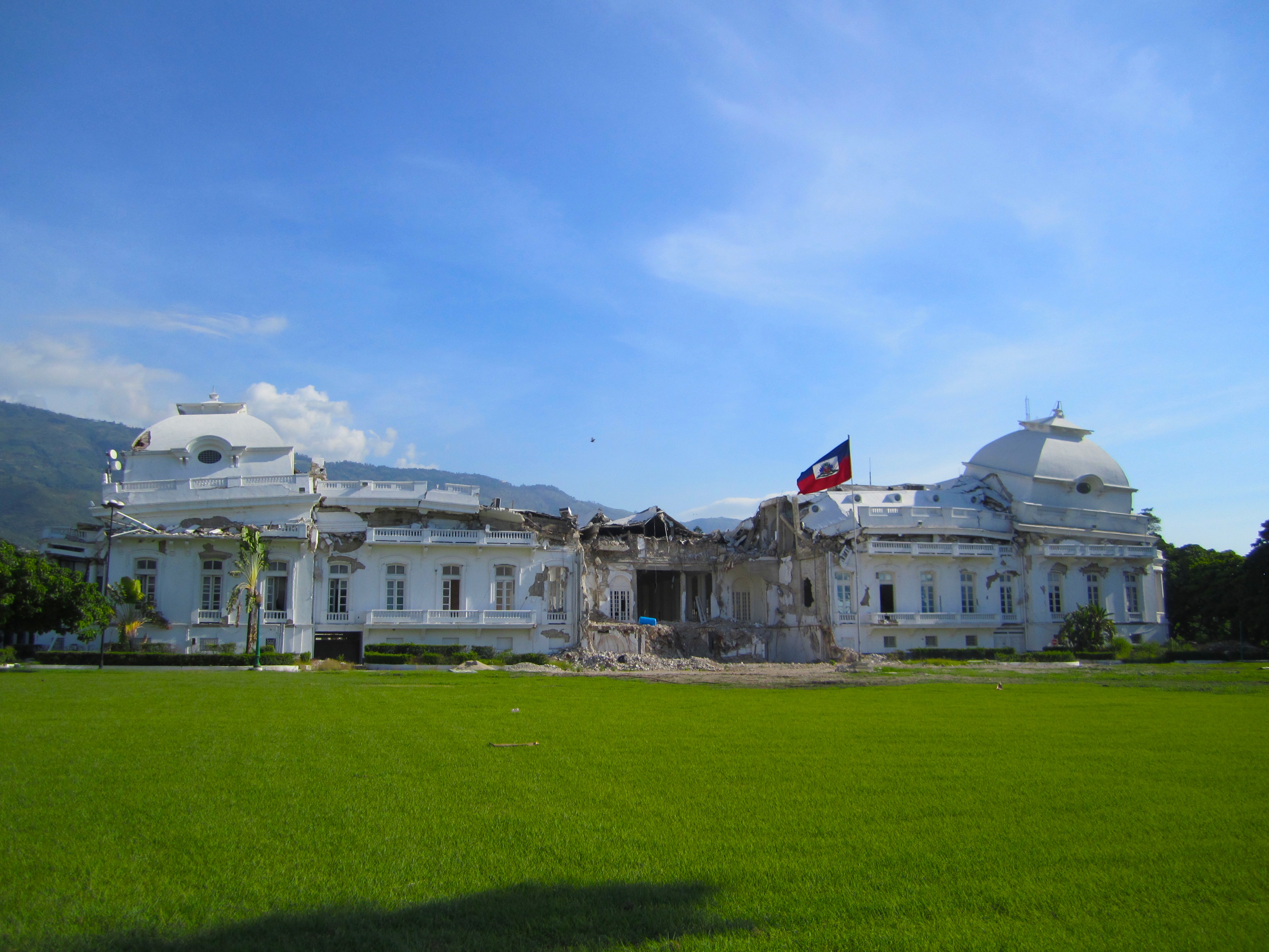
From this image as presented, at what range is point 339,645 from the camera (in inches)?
1660

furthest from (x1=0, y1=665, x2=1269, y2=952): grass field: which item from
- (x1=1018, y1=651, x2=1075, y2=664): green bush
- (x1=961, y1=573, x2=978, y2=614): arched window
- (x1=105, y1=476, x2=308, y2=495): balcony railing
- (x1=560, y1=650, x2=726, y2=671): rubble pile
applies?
(x1=961, y1=573, x2=978, y2=614): arched window

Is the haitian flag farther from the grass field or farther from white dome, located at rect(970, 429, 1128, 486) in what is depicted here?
the grass field

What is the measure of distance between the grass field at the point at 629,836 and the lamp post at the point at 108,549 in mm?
20557

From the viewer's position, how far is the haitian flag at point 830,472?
→ 141 ft

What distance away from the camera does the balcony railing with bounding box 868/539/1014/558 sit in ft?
154

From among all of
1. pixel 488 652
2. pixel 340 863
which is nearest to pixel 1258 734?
pixel 340 863

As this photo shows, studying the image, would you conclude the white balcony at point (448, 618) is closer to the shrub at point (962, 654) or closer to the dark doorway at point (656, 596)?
the dark doorway at point (656, 596)

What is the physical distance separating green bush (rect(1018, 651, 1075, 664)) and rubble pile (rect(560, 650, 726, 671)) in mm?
16138

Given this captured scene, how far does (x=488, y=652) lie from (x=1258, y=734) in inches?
1242

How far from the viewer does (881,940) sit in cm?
500

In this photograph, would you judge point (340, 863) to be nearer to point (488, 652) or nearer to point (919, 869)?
point (919, 869)

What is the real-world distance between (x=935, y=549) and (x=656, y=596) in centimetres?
1665

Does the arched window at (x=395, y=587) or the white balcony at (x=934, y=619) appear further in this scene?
the white balcony at (x=934, y=619)

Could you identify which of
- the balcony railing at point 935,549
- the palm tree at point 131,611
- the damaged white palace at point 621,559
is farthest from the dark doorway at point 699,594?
the palm tree at point 131,611
